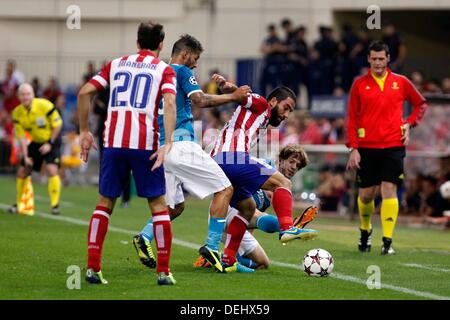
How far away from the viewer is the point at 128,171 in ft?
29.7

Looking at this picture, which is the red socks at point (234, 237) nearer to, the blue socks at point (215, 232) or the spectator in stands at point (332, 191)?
the blue socks at point (215, 232)

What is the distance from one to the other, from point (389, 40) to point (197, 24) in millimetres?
11233

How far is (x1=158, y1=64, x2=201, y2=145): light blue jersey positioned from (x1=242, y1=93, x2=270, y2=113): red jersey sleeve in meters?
0.49

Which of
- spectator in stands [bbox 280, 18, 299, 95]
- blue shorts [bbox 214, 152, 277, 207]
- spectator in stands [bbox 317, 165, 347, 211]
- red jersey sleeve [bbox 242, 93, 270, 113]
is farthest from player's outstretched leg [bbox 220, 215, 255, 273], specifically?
spectator in stands [bbox 280, 18, 299, 95]

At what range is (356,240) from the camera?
14742 mm

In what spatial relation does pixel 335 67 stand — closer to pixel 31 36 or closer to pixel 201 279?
pixel 31 36

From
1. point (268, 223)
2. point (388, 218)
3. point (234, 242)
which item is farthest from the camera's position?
point (388, 218)

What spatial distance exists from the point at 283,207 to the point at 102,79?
7.73 ft

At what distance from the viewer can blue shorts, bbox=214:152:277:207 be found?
10281 mm

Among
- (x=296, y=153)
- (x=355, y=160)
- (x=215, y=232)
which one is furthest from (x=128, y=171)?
(x=355, y=160)

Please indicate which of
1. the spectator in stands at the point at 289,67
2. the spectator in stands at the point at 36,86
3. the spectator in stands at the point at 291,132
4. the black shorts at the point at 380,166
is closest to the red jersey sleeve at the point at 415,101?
the black shorts at the point at 380,166

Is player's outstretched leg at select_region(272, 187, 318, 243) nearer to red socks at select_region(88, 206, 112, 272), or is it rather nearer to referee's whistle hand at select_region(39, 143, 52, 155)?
red socks at select_region(88, 206, 112, 272)

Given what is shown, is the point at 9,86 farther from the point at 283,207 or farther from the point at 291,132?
the point at 283,207
